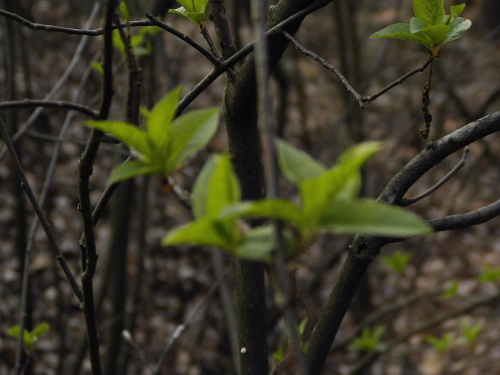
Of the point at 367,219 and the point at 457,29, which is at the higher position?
the point at 457,29

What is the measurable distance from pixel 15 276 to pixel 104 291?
161 cm

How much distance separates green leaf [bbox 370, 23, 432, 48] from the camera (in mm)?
776

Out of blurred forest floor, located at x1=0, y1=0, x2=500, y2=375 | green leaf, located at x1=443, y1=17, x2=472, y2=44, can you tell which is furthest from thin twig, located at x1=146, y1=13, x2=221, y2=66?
blurred forest floor, located at x1=0, y1=0, x2=500, y2=375

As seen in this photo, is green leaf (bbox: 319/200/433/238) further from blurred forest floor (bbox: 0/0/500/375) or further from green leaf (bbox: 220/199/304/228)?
blurred forest floor (bbox: 0/0/500/375)

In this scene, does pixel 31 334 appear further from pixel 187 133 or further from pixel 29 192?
pixel 187 133

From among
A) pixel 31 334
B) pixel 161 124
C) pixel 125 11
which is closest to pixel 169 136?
pixel 161 124

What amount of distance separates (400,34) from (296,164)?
43 cm

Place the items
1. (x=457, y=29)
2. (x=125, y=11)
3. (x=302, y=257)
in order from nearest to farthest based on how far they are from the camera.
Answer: (x=125, y=11) < (x=457, y=29) < (x=302, y=257)

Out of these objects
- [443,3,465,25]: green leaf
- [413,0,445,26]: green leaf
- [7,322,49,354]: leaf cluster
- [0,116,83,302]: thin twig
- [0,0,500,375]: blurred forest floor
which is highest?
[0,0,500,375]: blurred forest floor

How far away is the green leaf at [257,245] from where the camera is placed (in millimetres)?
397

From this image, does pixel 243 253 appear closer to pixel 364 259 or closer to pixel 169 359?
pixel 364 259

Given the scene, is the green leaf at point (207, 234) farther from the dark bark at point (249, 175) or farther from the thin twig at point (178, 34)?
the dark bark at point (249, 175)

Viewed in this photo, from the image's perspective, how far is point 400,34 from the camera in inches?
30.3

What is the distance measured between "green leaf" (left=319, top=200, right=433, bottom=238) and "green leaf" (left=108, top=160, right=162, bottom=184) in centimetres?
18
